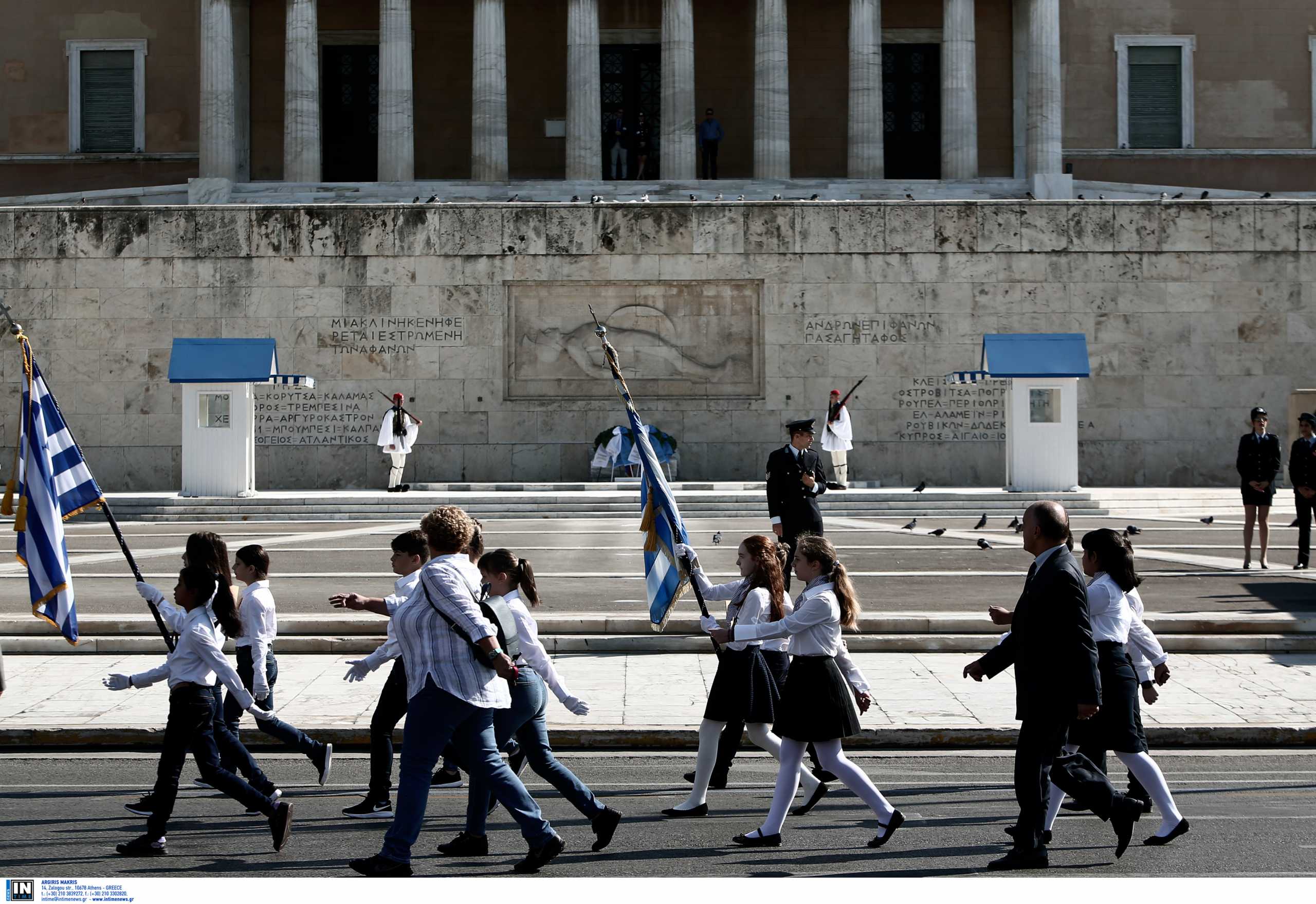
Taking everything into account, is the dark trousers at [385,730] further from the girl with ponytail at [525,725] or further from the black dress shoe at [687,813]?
the black dress shoe at [687,813]

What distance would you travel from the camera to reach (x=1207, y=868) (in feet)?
21.7

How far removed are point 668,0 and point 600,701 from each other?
29.0 meters

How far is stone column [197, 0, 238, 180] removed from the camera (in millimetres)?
36281

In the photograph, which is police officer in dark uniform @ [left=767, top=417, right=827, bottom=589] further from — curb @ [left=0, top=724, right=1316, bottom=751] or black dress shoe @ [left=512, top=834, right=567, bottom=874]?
black dress shoe @ [left=512, top=834, right=567, bottom=874]

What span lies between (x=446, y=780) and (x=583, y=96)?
96.7ft

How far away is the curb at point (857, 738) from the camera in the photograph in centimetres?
952

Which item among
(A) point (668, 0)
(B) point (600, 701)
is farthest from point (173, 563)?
(A) point (668, 0)

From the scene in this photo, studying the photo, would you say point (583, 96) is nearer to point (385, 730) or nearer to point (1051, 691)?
point (385, 730)

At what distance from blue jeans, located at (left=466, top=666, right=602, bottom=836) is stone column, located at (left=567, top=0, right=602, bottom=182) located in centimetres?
2951

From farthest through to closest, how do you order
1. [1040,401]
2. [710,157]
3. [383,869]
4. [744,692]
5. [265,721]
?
[710,157] < [1040,401] < [265,721] < [744,692] < [383,869]

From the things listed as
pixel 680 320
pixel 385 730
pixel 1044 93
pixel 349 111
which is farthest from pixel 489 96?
pixel 385 730

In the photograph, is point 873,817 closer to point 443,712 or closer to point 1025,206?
point 443,712

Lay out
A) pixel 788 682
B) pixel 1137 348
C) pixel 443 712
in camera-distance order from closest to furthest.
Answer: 1. pixel 443 712
2. pixel 788 682
3. pixel 1137 348

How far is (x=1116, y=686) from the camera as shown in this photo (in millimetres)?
7223
